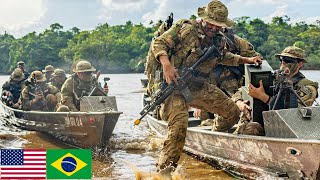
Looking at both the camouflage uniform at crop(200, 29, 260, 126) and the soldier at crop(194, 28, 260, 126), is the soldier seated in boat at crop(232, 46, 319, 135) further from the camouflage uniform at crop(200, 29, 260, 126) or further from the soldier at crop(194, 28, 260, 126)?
the soldier at crop(194, 28, 260, 126)

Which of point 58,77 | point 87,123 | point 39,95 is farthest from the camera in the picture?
point 58,77

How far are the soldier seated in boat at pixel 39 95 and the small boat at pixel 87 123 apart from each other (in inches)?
44.0

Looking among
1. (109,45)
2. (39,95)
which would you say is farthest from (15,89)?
→ (109,45)

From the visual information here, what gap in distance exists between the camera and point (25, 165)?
6.73 m

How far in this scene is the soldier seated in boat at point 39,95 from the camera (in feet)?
40.7

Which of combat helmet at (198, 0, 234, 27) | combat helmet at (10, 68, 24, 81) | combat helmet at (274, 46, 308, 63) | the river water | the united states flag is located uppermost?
combat helmet at (198, 0, 234, 27)

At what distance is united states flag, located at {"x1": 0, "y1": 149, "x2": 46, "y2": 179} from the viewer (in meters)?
6.64

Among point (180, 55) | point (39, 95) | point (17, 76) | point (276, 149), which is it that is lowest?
point (276, 149)

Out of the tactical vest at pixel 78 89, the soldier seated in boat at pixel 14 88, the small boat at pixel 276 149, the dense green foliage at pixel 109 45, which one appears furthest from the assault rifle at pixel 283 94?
the dense green foliage at pixel 109 45

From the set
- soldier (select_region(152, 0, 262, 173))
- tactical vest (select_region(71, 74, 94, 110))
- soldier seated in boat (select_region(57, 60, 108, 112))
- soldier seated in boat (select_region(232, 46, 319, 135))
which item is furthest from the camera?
tactical vest (select_region(71, 74, 94, 110))

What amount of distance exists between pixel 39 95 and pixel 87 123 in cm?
298

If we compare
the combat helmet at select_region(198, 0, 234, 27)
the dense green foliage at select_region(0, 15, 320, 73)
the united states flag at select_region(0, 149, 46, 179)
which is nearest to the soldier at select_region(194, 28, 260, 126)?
the combat helmet at select_region(198, 0, 234, 27)

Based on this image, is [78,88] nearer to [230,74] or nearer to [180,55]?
[230,74]

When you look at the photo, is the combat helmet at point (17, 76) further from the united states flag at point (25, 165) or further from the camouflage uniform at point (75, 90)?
the united states flag at point (25, 165)
